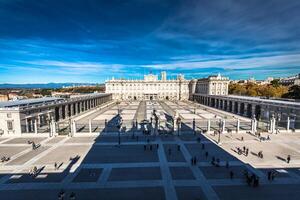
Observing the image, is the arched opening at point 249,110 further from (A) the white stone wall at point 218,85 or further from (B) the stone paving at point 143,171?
(A) the white stone wall at point 218,85

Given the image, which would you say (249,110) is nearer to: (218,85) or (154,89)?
(218,85)

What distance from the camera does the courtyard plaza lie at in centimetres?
1719

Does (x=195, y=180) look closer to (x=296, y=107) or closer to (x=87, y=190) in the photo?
(x=87, y=190)

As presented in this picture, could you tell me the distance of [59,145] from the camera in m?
30.1

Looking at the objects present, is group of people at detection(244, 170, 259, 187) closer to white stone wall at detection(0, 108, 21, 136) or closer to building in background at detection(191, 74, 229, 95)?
white stone wall at detection(0, 108, 21, 136)

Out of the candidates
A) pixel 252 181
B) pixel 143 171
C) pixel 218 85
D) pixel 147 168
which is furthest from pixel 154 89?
pixel 252 181

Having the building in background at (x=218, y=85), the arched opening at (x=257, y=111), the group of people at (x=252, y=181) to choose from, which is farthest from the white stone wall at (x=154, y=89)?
→ the group of people at (x=252, y=181)

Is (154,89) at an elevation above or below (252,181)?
above

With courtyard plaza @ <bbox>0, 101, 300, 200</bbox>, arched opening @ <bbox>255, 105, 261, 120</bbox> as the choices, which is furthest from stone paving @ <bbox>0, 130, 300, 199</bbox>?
arched opening @ <bbox>255, 105, 261, 120</bbox>

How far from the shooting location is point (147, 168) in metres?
21.8

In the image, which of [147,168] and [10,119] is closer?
[147,168]

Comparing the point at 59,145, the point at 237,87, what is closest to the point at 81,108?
the point at 59,145

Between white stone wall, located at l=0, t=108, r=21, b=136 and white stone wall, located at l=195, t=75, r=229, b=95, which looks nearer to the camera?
white stone wall, located at l=0, t=108, r=21, b=136

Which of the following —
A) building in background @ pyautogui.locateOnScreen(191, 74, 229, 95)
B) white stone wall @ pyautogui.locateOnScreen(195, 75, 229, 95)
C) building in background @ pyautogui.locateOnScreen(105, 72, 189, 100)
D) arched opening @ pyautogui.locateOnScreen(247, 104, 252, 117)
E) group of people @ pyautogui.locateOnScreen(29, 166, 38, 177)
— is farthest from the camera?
building in background @ pyautogui.locateOnScreen(105, 72, 189, 100)
